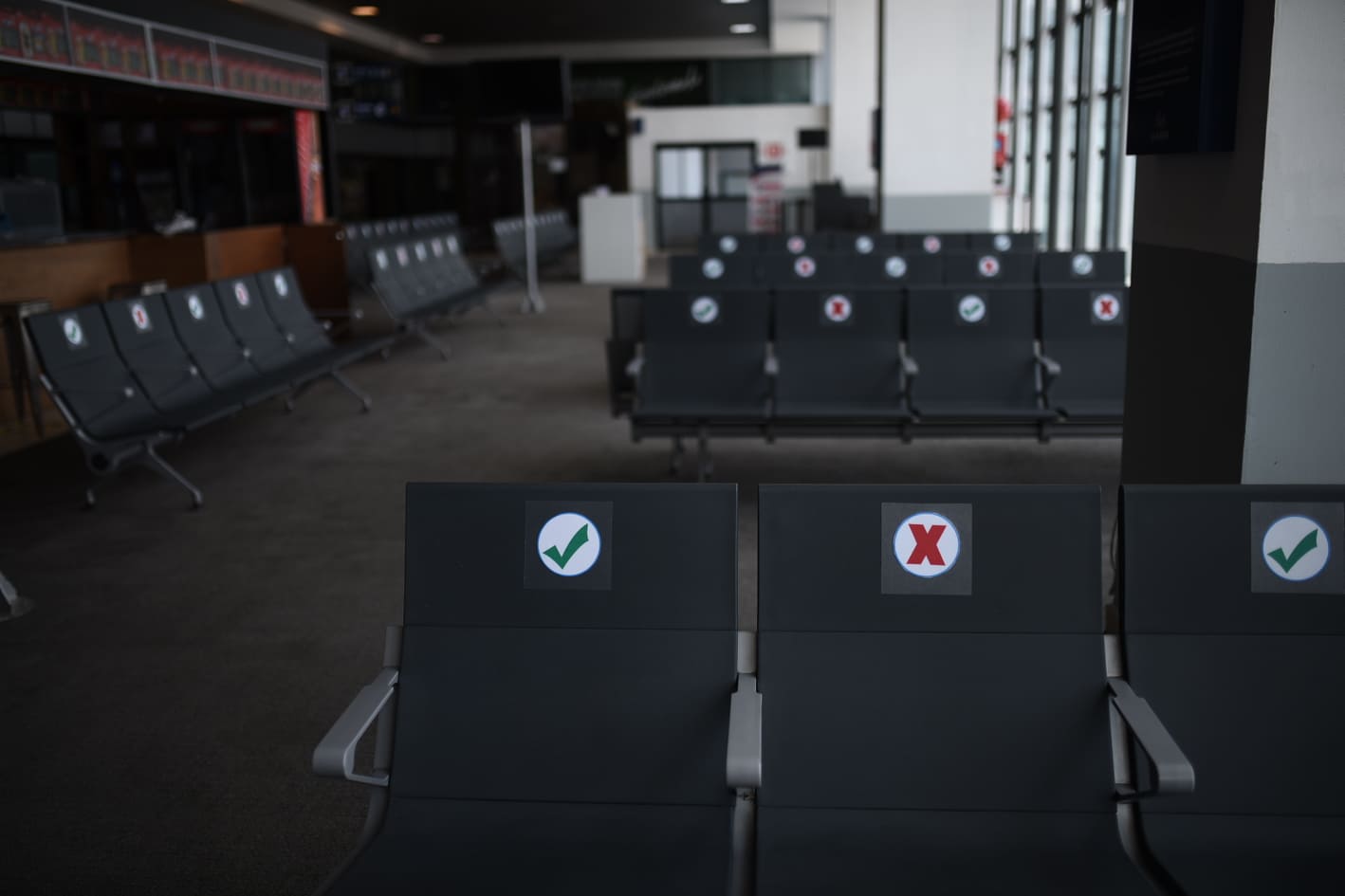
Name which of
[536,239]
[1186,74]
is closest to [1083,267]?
[1186,74]

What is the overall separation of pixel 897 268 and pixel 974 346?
2.25 metres

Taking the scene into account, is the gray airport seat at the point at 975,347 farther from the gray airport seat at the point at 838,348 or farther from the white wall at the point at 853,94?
the white wall at the point at 853,94

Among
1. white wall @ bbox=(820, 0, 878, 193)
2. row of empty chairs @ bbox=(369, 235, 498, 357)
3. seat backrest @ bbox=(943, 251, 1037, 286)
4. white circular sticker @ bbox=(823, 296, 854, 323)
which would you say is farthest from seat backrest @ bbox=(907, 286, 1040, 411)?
white wall @ bbox=(820, 0, 878, 193)

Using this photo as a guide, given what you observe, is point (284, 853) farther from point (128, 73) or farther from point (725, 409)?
point (128, 73)

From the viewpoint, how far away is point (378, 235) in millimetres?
14531

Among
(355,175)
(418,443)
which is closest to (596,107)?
(355,175)

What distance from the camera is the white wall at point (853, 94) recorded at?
2197 centimetres

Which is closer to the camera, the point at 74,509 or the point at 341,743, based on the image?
the point at 341,743

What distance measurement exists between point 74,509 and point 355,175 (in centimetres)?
1776

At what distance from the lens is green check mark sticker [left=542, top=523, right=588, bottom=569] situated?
2016 mm

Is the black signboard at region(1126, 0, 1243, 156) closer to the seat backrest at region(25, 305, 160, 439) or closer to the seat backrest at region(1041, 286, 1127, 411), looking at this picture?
the seat backrest at region(1041, 286, 1127, 411)

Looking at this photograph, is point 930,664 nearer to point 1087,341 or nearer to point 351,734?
point 351,734

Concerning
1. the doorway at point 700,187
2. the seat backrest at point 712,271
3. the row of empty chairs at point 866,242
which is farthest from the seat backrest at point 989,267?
the doorway at point 700,187

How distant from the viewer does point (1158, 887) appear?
1778mm
